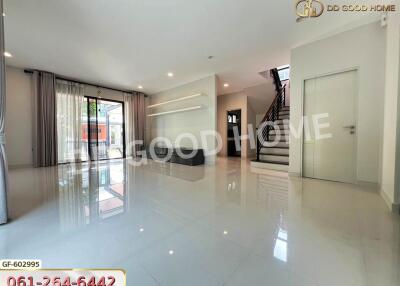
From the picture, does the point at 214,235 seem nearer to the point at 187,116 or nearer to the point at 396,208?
the point at 396,208

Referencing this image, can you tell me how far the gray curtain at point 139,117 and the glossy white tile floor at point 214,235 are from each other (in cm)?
482

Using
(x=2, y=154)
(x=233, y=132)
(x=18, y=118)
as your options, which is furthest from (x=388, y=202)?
(x=18, y=118)

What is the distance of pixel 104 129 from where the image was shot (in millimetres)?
6793

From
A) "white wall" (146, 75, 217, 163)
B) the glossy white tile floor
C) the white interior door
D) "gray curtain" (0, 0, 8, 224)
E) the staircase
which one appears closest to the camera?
the glossy white tile floor

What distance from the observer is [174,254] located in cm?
126

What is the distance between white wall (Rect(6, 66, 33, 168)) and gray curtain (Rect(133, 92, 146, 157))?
3222mm

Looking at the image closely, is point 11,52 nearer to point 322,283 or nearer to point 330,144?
point 322,283

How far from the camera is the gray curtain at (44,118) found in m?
5.00

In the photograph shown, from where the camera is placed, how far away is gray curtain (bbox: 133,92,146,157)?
7328mm

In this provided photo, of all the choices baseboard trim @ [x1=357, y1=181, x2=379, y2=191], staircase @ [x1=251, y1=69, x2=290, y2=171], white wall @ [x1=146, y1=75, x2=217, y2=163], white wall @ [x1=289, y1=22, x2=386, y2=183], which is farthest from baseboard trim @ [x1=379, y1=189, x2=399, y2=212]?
white wall @ [x1=146, y1=75, x2=217, y2=163]

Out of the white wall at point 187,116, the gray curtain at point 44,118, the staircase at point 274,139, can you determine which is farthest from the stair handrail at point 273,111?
the gray curtain at point 44,118

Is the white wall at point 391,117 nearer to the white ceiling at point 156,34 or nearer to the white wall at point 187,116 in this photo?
the white ceiling at point 156,34

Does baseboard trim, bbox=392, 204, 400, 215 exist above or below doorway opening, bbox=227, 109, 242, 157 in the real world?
below

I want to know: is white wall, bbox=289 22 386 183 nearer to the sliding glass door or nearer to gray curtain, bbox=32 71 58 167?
the sliding glass door
